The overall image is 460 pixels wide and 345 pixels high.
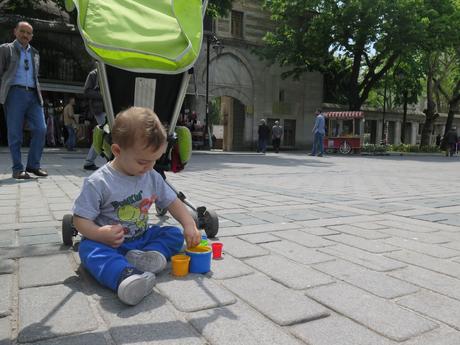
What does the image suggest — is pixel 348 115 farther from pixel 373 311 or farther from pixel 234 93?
pixel 373 311

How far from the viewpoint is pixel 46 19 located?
19688mm

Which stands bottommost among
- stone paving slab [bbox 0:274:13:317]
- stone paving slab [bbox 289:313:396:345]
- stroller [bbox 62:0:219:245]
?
stone paving slab [bbox 0:274:13:317]

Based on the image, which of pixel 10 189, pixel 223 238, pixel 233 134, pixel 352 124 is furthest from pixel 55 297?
pixel 233 134

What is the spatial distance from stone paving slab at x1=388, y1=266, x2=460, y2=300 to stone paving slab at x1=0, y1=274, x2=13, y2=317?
1984mm

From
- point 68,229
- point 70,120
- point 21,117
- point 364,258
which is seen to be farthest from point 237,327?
point 70,120

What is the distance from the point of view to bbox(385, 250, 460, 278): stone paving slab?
2.69m

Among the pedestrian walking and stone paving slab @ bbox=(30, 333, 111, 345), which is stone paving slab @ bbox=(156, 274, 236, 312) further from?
stone paving slab @ bbox=(30, 333, 111, 345)

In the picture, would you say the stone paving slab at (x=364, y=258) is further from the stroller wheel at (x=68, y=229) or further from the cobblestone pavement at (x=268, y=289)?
the stroller wheel at (x=68, y=229)

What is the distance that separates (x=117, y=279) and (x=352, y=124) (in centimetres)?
2366

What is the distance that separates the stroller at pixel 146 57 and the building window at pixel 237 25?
24705mm

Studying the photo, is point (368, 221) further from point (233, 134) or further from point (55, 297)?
point (233, 134)

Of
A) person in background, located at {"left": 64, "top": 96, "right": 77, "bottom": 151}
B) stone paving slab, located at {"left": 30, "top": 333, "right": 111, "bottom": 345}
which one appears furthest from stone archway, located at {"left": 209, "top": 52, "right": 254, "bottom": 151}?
stone paving slab, located at {"left": 30, "top": 333, "right": 111, "bottom": 345}

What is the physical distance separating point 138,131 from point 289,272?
1149mm

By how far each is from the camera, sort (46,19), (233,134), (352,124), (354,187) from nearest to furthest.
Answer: (354,187)
(46,19)
(352,124)
(233,134)
